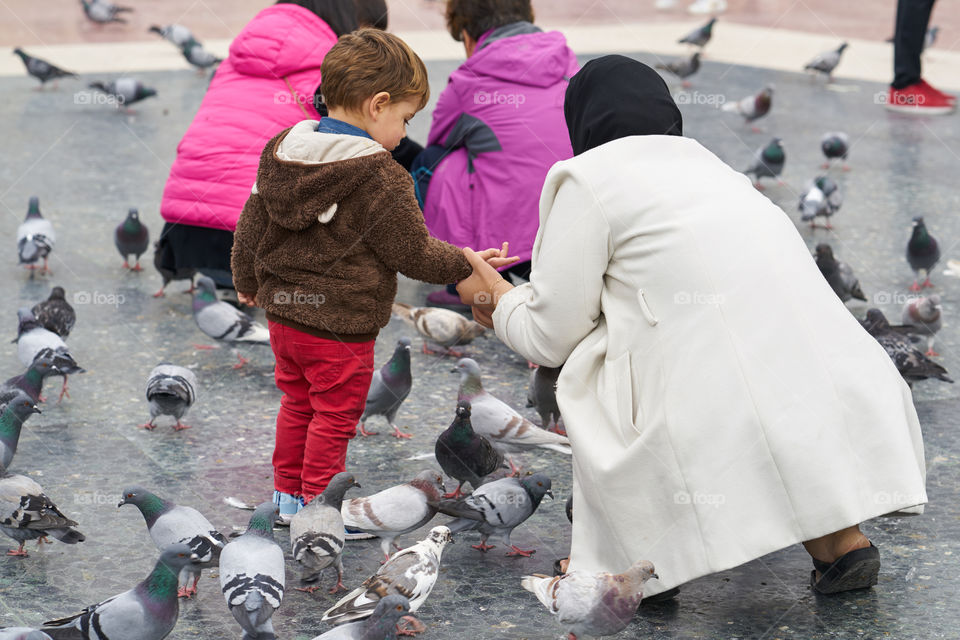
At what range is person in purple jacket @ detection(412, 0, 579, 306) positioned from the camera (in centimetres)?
520

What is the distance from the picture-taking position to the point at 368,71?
3.22 m

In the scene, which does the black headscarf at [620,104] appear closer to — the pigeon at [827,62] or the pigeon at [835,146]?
the pigeon at [835,146]

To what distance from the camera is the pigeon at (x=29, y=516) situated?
3236mm

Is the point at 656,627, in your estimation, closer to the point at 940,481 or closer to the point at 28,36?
the point at 940,481

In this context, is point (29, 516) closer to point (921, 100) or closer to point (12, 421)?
point (12, 421)

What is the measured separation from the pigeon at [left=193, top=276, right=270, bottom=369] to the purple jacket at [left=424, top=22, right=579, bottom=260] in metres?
0.97

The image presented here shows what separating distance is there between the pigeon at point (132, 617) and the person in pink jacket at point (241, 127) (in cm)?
265

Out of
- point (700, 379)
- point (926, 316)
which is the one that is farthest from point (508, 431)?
point (926, 316)

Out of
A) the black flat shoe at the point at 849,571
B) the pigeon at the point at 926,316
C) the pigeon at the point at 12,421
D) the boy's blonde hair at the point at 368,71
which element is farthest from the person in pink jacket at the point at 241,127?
the black flat shoe at the point at 849,571

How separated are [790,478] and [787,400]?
0.62ft

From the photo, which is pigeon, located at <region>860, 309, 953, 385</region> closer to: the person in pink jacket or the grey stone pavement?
the grey stone pavement

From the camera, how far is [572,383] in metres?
3.07

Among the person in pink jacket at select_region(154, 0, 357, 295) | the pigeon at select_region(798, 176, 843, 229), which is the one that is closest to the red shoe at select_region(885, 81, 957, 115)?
the pigeon at select_region(798, 176, 843, 229)

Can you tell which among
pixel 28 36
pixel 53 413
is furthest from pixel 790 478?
pixel 28 36
